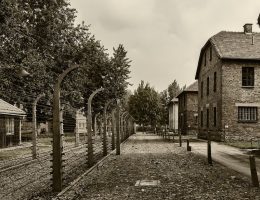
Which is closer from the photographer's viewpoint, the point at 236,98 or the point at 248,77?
the point at 236,98

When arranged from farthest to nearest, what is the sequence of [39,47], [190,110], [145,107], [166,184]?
[145,107]
[190,110]
[39,47]
[166,184]

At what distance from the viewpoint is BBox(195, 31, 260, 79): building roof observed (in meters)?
31.0

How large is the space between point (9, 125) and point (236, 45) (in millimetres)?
18943

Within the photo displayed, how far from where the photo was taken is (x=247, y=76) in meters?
31.7

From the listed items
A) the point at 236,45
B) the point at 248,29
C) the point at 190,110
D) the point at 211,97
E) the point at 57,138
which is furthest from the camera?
the point at 190,110

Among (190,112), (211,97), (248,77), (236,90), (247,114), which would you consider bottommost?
(247,114)

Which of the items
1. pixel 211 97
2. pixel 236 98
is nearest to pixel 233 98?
pixel 236 98

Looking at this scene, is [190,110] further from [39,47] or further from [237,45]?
[39,47]

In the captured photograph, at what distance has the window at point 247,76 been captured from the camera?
103ft

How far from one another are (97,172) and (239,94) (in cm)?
2068

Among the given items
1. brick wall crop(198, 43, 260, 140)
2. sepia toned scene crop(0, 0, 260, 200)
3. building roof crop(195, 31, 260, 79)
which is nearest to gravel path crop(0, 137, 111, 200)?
sepia toned scene crop(0, 0, 260, 200)

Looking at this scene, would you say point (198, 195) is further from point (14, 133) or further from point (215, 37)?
point (215, 37)

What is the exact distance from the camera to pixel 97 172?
13.1 meters

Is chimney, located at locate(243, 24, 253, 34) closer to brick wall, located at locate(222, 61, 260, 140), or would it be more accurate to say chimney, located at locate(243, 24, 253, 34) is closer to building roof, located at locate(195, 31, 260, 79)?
building roof, located at locate(195, 31, 260, 79)
